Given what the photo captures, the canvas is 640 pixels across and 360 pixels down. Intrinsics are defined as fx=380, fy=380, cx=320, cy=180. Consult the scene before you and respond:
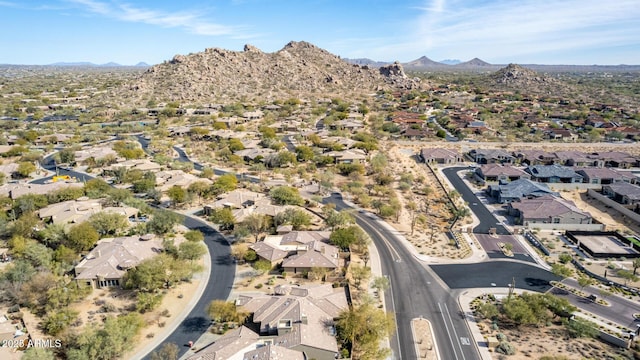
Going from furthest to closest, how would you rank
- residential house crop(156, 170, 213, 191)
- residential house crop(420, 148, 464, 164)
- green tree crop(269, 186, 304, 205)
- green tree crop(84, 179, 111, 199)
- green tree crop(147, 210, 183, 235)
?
residential house crop(420, 148, 464, 164), residential house crop(156, 170, 213, 191), green tree crop(84, 179, 111, 199), green tree crop(269, 186, 304, 205), green tree crop(147, 210, 183, 235)

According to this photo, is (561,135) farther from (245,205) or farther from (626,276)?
(245,205)

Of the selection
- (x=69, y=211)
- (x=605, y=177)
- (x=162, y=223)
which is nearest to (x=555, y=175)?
(x=605, y=177)

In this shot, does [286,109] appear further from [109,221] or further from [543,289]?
[543,289]

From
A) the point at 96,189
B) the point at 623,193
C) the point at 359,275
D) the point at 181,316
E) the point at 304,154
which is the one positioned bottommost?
the point at 181,316

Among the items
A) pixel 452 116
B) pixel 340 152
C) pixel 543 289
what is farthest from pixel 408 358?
pixel 452 116

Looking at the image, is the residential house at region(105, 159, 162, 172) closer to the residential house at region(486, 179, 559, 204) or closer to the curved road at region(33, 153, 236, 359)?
the curved road at region(33, 153, 236, 359)

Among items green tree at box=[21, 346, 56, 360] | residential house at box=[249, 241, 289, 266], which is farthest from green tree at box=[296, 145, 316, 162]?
green tree at box=[21, 346, 56, 360]
